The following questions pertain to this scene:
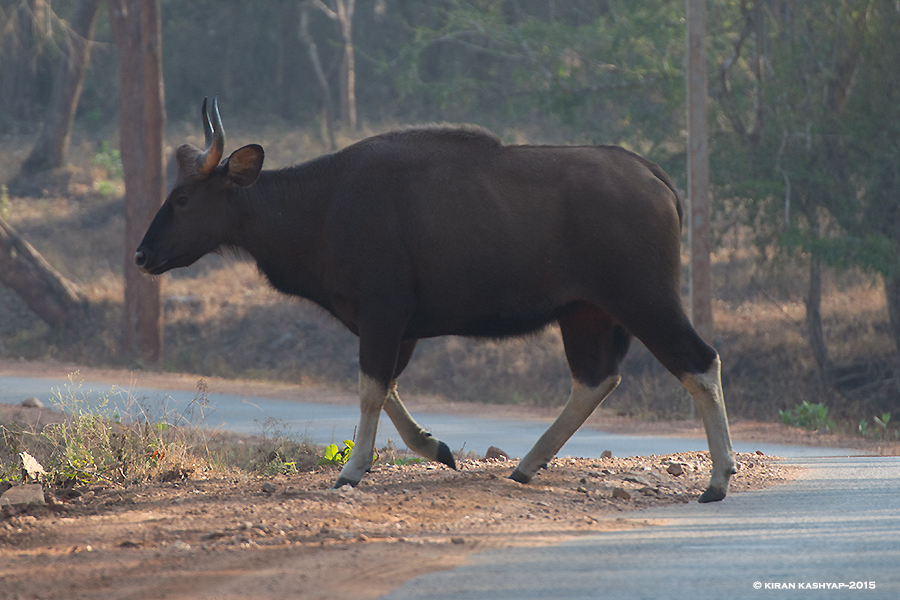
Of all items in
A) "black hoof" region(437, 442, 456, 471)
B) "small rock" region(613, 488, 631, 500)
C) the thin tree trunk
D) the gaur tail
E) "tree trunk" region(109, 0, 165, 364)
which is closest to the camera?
"small rock" region(613, 488, 631, 500)

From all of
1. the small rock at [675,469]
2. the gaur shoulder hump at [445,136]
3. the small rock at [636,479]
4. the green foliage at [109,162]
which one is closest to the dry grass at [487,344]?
the green foliage at [109,162]

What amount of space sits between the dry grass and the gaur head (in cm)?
1008

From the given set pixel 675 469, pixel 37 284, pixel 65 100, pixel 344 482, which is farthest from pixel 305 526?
pixel 65 100

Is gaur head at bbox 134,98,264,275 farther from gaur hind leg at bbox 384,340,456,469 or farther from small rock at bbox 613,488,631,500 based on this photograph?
small rock at bbox 613,488,631,500

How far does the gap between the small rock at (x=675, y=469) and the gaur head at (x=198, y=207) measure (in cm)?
352

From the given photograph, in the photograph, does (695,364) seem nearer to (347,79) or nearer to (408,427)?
(408,427)

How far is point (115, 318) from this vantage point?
24.9 meters

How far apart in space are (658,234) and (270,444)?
15.0 ft

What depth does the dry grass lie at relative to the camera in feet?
66.2

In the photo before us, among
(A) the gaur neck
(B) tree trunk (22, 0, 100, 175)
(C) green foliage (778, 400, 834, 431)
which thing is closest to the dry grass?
(C) green foliage (778, 400, 834, 431)

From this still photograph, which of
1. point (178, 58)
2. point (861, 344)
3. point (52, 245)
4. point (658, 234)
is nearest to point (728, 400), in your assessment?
point (861, 344)

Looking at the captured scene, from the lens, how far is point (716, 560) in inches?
205

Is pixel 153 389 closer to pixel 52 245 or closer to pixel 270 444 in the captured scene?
pixel 270 444

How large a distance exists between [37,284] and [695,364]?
20339 mm
